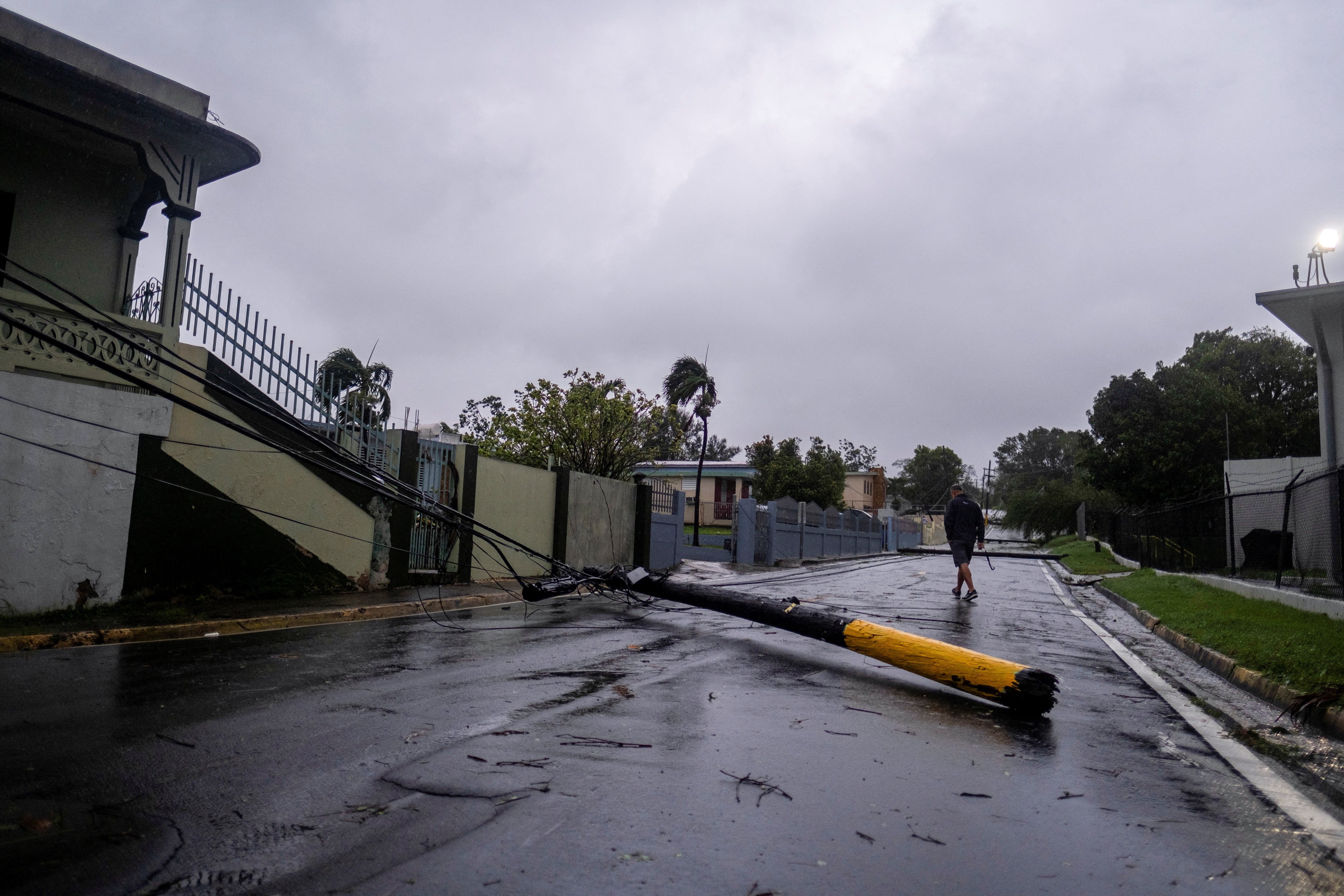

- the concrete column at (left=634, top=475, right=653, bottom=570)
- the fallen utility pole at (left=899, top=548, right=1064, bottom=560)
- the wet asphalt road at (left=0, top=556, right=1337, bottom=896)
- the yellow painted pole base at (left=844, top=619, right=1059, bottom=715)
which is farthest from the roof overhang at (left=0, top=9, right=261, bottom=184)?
the fallen utility pole at (left=899, top=548, right=1064, bottom=560)

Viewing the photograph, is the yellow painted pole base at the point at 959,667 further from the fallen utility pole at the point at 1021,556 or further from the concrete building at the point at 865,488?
the concrete building at the point at 865,488

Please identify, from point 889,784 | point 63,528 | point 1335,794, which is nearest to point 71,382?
point 63,528

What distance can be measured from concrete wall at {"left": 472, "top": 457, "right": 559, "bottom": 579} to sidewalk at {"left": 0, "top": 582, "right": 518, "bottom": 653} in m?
2.47

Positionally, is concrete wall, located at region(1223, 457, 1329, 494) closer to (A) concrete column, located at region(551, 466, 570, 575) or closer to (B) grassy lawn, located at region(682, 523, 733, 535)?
(A) concrete column, located at region(551, 466, 570, 575)

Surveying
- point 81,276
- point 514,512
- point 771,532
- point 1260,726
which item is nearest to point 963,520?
point 514,512

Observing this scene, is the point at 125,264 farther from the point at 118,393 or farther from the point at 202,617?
the point at 202,617

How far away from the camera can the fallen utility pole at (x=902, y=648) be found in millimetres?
5684

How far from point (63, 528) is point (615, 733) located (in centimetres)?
806

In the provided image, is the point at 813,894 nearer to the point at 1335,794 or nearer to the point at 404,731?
the point at 404,731

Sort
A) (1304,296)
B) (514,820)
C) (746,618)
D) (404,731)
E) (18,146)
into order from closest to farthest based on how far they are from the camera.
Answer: (514,820)
(404,731)
(746,618)
(18,146)
(1304,296)

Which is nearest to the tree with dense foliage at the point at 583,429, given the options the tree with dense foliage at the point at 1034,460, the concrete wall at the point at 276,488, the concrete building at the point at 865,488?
the concrete wall at the point at 276,488

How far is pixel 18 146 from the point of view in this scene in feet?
42.3

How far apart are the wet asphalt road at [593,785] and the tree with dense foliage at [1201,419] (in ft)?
118

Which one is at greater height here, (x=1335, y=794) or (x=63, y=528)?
(x=63, y=528)
